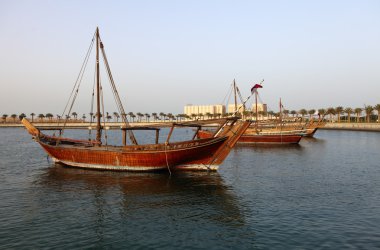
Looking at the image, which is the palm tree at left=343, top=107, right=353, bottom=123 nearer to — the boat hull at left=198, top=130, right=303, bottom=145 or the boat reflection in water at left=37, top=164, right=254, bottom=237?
the boat hull at left=198, top=130, right=303, bottom=145

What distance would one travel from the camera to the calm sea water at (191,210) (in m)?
15.9

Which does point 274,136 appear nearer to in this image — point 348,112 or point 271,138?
point 271,138

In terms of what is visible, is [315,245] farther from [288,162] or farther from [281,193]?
[288,162]

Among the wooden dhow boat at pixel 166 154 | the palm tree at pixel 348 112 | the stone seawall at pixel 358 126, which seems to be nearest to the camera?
the wooden dhow boat at pixel 166 154

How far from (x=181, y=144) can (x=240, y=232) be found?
16.4 m

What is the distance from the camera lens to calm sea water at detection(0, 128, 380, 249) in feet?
52.0

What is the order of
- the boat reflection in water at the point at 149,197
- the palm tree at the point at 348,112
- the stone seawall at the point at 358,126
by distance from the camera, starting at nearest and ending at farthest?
the boat reflection in water at the point at 149,197 < the stone seawall at the point at 358,126 < the palm tree at the point at 348,112

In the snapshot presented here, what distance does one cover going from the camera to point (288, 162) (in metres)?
43.0

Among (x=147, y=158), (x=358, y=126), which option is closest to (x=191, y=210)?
(x=147, y=158)

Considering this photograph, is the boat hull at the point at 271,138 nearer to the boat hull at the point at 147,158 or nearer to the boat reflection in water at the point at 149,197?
the boat hull at the point at 147,158

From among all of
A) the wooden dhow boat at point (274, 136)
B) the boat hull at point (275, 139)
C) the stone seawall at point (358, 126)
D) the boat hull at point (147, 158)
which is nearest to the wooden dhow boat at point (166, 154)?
the boat hull at point (147, 158)

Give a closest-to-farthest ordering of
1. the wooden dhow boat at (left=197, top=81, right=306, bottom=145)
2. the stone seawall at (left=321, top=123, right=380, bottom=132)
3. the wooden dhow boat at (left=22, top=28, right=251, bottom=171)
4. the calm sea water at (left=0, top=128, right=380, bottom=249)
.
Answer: the calm sea water at (left=0, top=128, right=380, bottom=249)
the wooden dhow boat at (left=22, top=28, right=251, bottom=171)
the wooden dhow boat at (left=197, top=81, right=306, bottom=145)
the stone seawall at (left=321, top=123, right=380, bottom=132)

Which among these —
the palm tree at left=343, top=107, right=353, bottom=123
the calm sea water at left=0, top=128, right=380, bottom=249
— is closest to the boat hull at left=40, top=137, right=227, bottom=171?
the calm sea water at left=0, top=128, right=380, bottom=249

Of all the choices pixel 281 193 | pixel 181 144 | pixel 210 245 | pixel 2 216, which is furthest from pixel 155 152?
pixel 210 245
